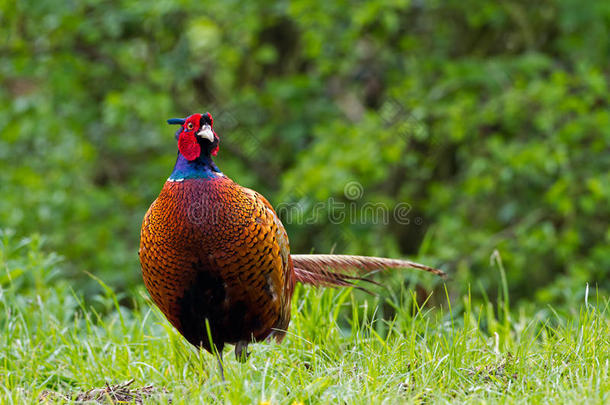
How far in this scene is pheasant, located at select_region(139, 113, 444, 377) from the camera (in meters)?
2.79

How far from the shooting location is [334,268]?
3.46 metres

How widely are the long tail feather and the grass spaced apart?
7 cm

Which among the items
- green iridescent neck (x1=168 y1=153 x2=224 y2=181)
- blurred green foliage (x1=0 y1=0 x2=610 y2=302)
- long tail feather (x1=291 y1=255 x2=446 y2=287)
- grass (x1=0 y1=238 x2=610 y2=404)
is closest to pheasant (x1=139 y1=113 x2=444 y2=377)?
green iridescent neck (x1=168 y1=153 x2=224 y2=181)

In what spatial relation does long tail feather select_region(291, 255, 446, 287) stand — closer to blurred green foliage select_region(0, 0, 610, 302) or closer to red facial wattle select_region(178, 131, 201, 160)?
red facial wattle select_region(178, 131, 201, 160)

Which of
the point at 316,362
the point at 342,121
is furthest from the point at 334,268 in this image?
the point at 342,121

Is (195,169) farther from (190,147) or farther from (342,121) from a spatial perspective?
(342,121)

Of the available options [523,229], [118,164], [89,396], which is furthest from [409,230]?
[89,396]

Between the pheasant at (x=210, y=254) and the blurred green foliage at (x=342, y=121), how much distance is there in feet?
9.27

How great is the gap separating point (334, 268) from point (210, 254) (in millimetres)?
857

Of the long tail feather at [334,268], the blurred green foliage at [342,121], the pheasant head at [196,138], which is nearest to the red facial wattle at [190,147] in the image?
the pheasant head at [196,138]

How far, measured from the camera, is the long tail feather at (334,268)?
11.3 ft

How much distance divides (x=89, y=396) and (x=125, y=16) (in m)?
4.56

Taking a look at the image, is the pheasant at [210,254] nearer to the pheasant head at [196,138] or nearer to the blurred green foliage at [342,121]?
the pheasant head at [196,138]

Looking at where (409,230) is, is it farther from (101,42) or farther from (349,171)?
(101,42)
